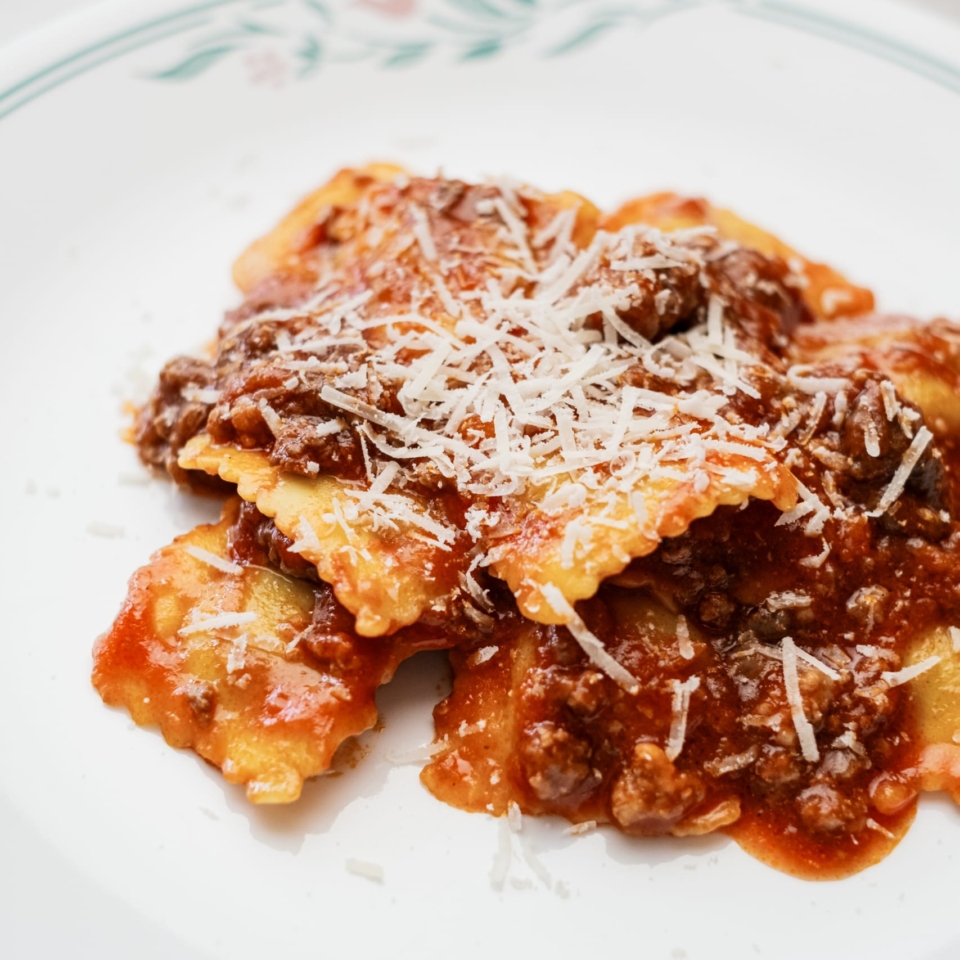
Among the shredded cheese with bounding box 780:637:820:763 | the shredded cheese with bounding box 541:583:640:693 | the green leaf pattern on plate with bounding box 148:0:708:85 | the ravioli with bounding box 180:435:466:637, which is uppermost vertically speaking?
the green leaf pattern on plate with bounding box 148:0:708:85

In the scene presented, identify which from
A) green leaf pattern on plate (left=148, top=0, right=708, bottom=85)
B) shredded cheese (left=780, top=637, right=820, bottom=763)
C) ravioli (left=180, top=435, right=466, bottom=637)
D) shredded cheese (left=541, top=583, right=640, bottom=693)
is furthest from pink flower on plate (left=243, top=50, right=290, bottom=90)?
shredded cheese (left=780, top=637, right=820, bottom=763)

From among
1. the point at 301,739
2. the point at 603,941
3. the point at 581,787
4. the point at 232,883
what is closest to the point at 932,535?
the point at 581,787

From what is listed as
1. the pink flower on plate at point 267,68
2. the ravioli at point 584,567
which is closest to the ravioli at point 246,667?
the ravioli at point 584,567

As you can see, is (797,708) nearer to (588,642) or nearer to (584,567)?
(588,642)

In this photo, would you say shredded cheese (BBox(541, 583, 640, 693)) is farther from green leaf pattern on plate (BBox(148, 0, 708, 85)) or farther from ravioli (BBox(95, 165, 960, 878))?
green leaf pattern on plate (BBox(148, 0, 708, 85))

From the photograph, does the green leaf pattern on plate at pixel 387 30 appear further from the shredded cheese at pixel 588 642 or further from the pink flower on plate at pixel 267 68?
the shredded cheese at pixel 588 642

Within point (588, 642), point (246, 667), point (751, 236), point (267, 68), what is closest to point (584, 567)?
point (588, 642)
